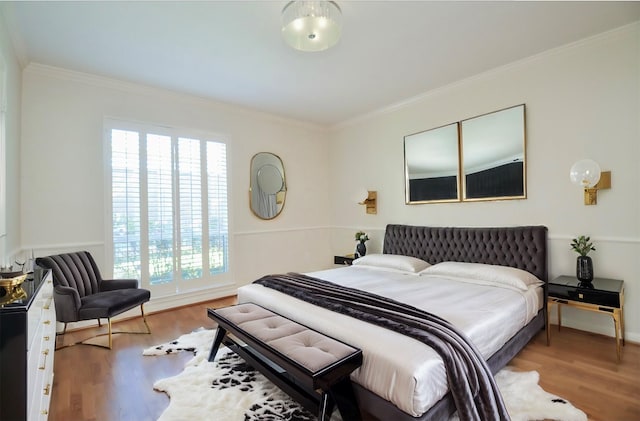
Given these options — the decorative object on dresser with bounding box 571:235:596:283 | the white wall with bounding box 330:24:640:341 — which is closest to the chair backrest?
the white wall with bounding box 330:24:640:341

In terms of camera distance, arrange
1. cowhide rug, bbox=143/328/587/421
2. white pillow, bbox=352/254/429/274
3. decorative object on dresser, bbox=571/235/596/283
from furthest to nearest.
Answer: white pillow, bbox=352/254/429/274, decorative object on dresser, bbox=571/235/596/283, cowhide rug, bbox=143/328/587/421

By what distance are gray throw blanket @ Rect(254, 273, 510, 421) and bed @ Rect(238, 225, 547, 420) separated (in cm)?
5

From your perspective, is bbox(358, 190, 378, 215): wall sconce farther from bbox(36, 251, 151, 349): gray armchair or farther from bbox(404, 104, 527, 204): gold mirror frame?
bbox(36, 251, 151, 349): gray armchair

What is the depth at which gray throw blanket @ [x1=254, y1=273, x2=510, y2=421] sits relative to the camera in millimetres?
1583

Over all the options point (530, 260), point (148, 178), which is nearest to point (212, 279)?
point (148, 178)

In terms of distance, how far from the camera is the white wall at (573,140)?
2.75 m

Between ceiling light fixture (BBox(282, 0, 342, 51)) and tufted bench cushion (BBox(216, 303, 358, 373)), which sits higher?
ceiling light fixture (BBox(282, 0, 342, 51))

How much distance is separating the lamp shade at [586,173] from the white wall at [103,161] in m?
3.82

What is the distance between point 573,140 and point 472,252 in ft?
4.97

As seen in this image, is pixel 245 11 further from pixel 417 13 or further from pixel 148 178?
pixel 148 178

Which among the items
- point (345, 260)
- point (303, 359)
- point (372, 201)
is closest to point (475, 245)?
point (372, 201)

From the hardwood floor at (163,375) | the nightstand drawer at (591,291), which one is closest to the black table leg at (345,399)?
the hardwood floor at (163,375)

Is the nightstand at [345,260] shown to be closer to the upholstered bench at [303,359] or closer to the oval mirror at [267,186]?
the oval mirror at [267,186]

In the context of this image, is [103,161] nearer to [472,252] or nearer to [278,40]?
[278,40]
